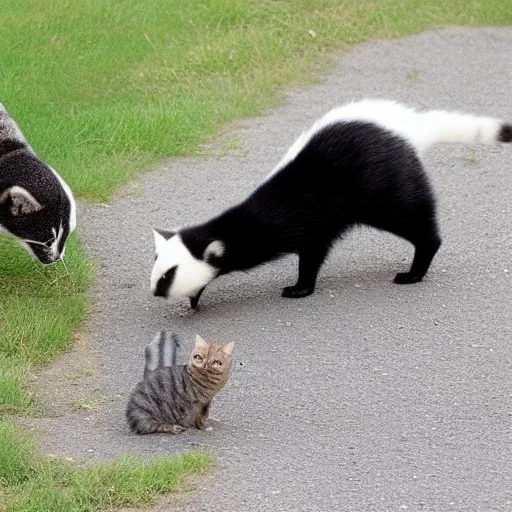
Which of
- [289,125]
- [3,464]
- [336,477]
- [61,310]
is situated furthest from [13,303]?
[289,125]

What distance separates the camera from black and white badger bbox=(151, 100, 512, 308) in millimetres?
6836

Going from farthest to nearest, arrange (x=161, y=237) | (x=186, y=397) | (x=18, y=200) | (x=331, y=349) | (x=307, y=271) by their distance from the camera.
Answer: (x=307, y=271)
(x=161, y=237)
(x=18, y=200)
(x=331, y=349)
(x=186, y=397)

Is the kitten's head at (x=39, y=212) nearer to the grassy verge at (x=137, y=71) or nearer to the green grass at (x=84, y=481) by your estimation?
the grassy verge at (x=137, y=71)

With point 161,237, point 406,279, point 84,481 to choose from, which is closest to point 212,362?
point 84,481

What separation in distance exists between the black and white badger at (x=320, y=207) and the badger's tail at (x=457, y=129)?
0.03 metres

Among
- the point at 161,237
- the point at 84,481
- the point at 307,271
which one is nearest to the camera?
the point at 84,481

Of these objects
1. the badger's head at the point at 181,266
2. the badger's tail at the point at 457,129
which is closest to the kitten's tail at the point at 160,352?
the badger's head at the point at 181,266

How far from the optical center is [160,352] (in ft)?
19.5

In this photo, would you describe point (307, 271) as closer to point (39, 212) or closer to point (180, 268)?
point (180, 268)

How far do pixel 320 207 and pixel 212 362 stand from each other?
5.80ft

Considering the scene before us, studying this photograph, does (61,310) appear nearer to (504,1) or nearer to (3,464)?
(3,464)

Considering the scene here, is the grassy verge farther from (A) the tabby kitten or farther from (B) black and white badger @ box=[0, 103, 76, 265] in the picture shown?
(A) the tabby kitten

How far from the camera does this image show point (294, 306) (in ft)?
22.7

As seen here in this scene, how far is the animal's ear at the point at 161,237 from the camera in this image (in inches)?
267
